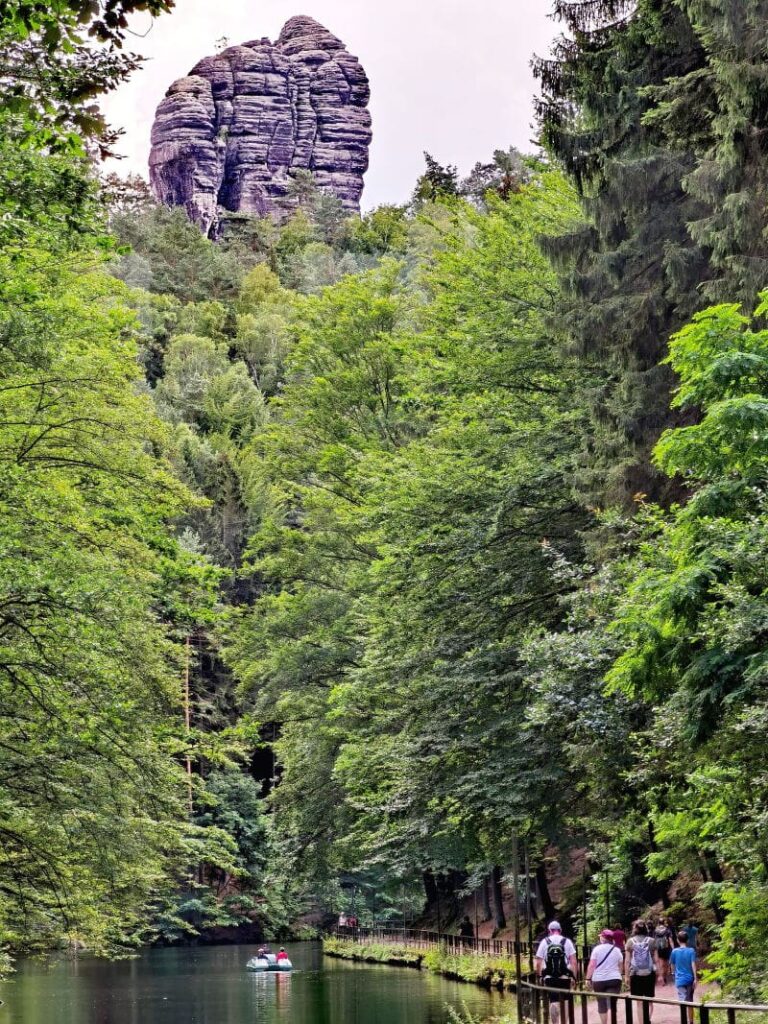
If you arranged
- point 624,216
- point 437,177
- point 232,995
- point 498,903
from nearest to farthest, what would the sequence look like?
point 624,216
point 232,995
point 498,903
point 437,177

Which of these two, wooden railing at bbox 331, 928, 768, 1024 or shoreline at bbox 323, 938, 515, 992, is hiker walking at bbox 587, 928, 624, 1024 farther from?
shoreline at bbox 323, 938, 515, 992

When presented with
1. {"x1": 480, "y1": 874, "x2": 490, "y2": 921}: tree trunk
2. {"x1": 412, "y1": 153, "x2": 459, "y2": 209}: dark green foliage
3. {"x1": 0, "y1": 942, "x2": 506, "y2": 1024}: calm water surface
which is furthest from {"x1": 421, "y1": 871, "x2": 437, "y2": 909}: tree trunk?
{"x1": 412, "y1": 153, "x2": 459, "y2": 209}: dark green foliage

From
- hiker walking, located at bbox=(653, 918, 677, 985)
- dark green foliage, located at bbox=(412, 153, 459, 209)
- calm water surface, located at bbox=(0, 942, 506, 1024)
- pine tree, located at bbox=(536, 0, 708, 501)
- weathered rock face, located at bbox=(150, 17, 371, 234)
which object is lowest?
calm water surface, located at bbox=(0, 942, 506, 1024)

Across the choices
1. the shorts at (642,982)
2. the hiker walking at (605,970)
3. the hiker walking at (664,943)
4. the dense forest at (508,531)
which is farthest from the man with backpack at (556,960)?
the hiker walking at (664,943)

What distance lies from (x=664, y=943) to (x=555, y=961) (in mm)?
5746

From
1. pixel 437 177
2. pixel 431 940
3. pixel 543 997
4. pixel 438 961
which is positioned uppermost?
pixel 437 177

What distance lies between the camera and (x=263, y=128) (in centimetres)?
14225

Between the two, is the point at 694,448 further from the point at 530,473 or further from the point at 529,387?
the point at 529,387

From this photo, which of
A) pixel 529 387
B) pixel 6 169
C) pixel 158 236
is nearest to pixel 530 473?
pixel 529 387

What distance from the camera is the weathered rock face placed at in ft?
449

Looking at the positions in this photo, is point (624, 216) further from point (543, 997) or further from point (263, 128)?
point (263, 128)

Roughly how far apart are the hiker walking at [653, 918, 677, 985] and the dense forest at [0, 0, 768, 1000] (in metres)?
0.47

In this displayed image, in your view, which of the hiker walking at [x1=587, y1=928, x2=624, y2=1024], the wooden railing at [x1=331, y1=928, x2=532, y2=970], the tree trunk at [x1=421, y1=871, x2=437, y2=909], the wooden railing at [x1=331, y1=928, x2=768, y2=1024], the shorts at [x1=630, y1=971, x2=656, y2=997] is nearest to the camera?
the wooden railing at [x1=331, y1=928, x2=768, y2=1024]

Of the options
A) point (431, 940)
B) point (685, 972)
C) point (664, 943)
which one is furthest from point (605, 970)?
point (431, 940)
